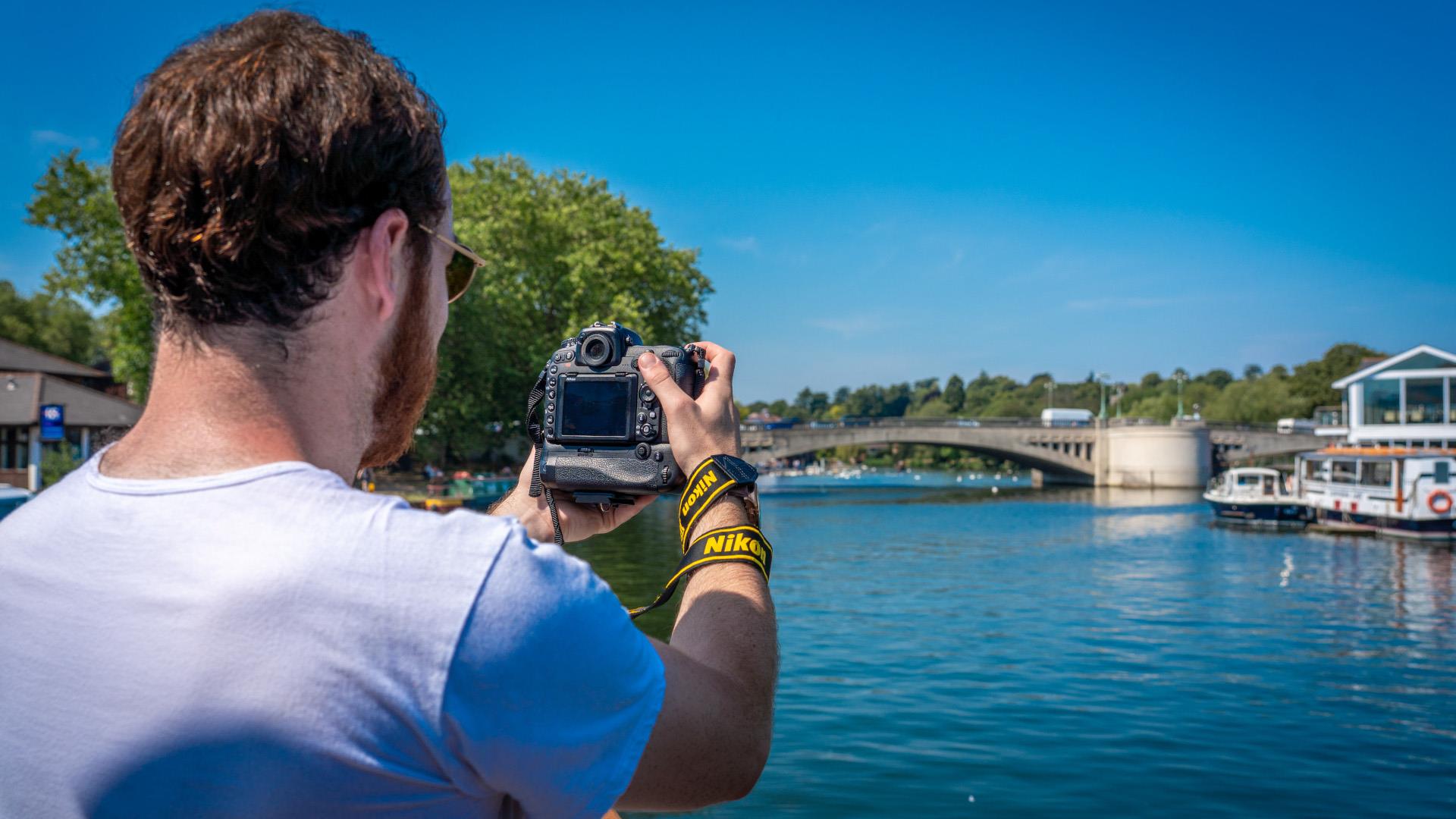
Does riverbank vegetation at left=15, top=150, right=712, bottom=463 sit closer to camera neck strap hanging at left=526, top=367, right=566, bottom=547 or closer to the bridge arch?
the bridge arch

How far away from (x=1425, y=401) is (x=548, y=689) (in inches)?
1869

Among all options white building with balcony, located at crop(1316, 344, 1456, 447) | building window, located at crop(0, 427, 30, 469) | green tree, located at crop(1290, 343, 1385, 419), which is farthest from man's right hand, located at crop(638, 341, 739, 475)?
green tree, located at crop(1290, 343, 1385, 419)

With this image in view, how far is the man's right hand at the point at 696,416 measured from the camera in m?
1.65

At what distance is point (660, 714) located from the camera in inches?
46.1

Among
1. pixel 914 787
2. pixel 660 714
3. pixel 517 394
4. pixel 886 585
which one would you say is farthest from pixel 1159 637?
pixel 517 394

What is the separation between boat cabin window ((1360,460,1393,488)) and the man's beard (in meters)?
34.5

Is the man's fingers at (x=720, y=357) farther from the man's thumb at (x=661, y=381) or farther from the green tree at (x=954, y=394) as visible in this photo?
the green tree at (x=954, y=394)

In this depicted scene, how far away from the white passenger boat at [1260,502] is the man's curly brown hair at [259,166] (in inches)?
1420

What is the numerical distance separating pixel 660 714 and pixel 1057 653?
13.5 meters

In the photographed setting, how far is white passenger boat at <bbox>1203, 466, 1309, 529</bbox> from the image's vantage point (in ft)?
109

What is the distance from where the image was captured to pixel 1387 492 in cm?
3002

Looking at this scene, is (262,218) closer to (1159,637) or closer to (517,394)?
(1159,637)

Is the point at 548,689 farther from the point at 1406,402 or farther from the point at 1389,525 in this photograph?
the point at 1406,402

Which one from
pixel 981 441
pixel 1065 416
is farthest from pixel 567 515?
pixel 1065 416
